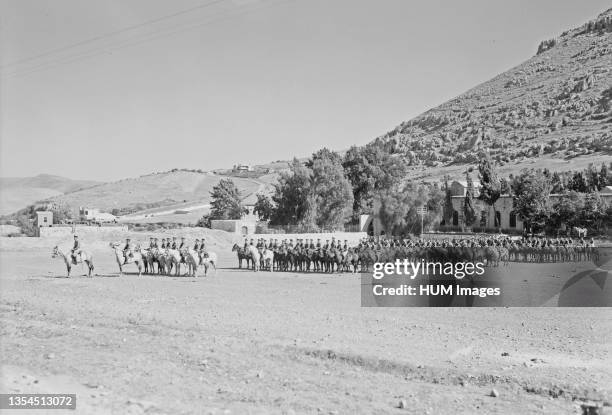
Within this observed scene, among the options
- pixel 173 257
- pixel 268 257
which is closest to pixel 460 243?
pixel 268 257

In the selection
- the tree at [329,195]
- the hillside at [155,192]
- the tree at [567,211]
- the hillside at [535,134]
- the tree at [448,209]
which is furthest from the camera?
the hillside at [535,134]

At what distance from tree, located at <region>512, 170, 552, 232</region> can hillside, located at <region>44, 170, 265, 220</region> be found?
63061mm

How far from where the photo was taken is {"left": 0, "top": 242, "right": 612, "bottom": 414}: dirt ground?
31.0ft

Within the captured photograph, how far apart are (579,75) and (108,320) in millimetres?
210292

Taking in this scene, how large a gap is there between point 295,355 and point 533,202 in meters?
53.6

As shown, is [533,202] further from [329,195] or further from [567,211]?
[329,195]

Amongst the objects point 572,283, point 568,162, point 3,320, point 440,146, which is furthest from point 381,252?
point 440,146

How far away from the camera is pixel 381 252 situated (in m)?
30.3

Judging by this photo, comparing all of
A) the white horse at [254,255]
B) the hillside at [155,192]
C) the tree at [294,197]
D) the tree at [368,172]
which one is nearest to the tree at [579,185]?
the tree at [368,172]

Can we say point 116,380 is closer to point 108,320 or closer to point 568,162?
point 108,320

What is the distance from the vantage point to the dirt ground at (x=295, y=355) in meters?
9.46

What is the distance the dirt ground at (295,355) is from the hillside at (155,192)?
303ft

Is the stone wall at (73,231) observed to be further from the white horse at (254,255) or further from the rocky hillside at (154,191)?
A: the rocky hillside at (154,191)

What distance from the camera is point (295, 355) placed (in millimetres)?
12258
